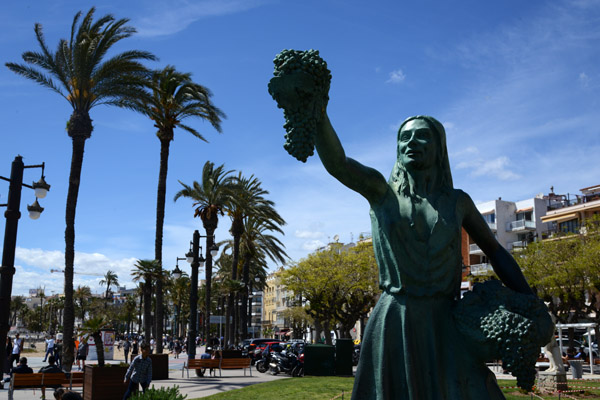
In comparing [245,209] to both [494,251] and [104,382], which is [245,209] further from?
[494,251]

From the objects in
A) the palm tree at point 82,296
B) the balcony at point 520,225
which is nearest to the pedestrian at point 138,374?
the balcony at point 520,225

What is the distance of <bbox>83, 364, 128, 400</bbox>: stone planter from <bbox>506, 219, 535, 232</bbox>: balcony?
51448 millimetres

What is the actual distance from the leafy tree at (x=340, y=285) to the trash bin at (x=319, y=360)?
17845mm

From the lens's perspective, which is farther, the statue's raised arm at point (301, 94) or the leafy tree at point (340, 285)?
the leafy tree at point (340, 285)

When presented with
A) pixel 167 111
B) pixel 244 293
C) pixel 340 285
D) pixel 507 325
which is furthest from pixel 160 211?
pixel 507 325

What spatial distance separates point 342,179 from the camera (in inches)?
106

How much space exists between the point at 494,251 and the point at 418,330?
71cm

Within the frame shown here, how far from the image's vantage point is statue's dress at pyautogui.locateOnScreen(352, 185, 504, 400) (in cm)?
255

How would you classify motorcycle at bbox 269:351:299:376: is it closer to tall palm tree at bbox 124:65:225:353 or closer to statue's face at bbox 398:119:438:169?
tall palm tree at bbox 124:65:225:353

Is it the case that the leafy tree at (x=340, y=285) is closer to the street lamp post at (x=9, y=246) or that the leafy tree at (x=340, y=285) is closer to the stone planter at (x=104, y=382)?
the stone planter at (x=104, y=382)

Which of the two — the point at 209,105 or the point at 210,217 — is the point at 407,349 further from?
the point at 210,217

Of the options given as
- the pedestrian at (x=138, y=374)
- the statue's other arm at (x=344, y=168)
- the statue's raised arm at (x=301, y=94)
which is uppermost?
the statue's raised arm at (x=301, y=94)

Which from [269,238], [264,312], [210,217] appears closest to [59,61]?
[210,217]

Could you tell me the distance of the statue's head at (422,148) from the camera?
9.15ft
